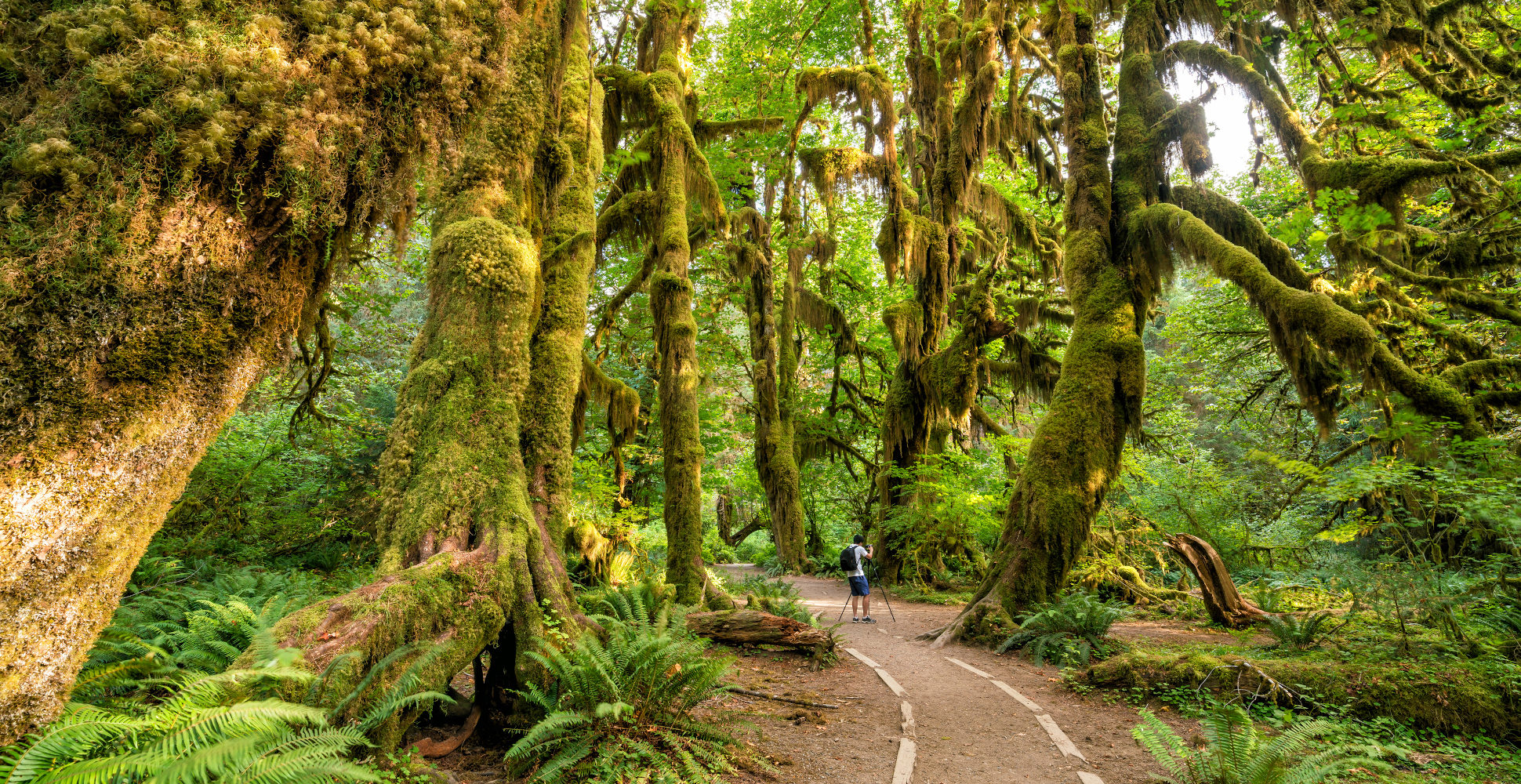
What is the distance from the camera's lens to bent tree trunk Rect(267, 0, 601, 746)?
394 centimetres

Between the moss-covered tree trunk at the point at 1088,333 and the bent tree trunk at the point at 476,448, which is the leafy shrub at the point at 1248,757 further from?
the moss-covered tree trunk at the point at 1088,333

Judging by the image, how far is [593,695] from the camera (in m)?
4.47

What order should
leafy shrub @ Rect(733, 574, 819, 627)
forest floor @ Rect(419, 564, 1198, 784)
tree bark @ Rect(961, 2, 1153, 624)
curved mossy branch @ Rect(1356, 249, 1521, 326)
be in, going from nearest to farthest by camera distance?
forest floor @ Rect(419, 564, 1198, 784) < curved mossy branch @ Rect(1356, 249, 1521, 326) < tree bark @ Rect(961, 2, 1153, 624) < leafy shrub @ Rect(733, 574, 819, 627)

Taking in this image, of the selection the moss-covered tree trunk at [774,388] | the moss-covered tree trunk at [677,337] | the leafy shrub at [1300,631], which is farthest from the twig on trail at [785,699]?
the moss-covered tree trunk at [774,388]

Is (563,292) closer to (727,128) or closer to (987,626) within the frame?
(987,626)

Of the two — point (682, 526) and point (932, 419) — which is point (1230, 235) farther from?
point (682, 526)

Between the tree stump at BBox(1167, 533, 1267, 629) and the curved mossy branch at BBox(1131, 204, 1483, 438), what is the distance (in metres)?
2.66

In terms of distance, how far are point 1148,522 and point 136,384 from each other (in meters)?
15.1

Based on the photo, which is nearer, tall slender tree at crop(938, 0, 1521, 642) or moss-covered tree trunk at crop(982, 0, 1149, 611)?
tall slender tree at crop(938, 0, 1521, 642)

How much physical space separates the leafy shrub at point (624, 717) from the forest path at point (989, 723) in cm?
125

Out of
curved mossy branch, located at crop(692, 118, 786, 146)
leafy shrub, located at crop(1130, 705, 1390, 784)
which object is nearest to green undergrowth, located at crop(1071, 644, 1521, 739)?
leafy shrub, located at crop(1130, 705, 1390, 784)

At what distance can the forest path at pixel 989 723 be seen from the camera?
5082mm

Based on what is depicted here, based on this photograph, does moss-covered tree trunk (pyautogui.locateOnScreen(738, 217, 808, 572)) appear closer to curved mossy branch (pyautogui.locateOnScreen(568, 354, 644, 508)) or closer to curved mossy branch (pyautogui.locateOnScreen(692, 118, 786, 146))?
curved mossy branch (pyautogui.locateOnScreen(692, 118, 786, 146))

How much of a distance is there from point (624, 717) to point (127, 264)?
152 inches
